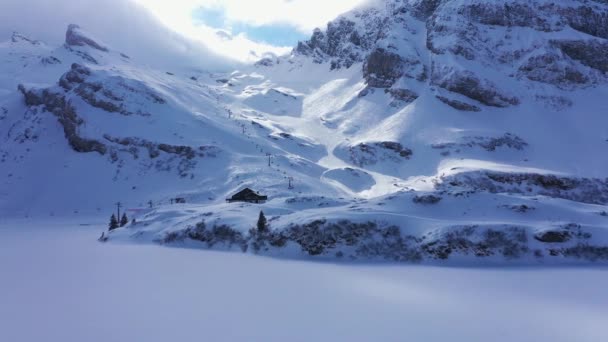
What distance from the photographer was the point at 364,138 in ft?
446

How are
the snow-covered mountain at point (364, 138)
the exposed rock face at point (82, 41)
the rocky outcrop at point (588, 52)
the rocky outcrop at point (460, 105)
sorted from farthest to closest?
1. the exposed rock face at point (82, 41)
2. the rocky outcrop at point (588, 52)
3. the rocky outcrop at point (460, 105)
4. the snow-covered mountain at point (364, 138)

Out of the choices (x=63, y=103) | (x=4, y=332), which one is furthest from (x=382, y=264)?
(x=63, y=103)

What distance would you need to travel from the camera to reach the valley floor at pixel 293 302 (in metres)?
12.9

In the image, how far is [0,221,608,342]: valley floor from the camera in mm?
12852

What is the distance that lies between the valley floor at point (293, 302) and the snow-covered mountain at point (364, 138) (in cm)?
980

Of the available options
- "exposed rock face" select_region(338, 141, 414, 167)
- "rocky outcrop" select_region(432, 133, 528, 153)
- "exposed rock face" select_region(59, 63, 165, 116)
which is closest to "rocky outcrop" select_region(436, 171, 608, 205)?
"rocky outcrop" select_region(432, 133, 528, 153)

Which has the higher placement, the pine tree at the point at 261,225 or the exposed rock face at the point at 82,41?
the exposed rock face at the point at 82,41

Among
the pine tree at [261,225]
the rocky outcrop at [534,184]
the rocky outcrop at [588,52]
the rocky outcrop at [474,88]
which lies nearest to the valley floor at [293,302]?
the pine tree at [261,225]

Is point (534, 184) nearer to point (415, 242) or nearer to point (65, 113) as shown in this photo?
point (415, 242)

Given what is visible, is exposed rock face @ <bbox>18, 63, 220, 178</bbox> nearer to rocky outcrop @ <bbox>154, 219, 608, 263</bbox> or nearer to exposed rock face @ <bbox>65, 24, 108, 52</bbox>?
exposed rock face @ <bbox>65, 24, 108, 52</bbox>

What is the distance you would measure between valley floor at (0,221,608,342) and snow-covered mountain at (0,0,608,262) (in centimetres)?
980

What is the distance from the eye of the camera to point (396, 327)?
44.0 ft

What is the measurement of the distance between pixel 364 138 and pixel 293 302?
400 ft

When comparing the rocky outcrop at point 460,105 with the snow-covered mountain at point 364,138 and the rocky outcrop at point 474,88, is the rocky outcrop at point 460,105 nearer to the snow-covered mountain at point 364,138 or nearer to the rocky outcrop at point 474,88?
the snow-covered mountain at point 364,138
